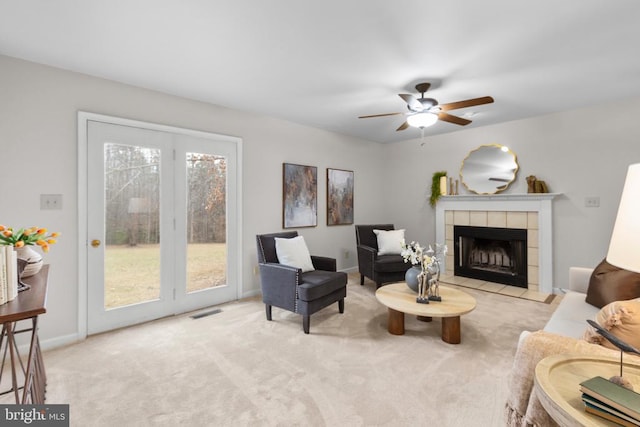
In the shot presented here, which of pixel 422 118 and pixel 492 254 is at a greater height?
pixel 422 118

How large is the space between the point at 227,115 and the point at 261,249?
68.6 inches

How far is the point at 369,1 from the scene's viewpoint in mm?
1809

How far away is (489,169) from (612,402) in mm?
4372

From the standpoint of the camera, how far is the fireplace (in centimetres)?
442

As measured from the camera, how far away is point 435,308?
101 inches

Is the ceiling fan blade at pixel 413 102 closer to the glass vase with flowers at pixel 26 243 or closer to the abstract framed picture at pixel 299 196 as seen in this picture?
the abstract framed picture at pixel 299 196

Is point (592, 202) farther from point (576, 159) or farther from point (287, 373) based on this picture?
point (287, 373)

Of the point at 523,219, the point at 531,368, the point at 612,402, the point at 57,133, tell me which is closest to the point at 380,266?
the point at 523,219

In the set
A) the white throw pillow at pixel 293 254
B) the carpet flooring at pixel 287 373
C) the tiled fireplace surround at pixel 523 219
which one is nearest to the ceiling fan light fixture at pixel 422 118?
the white throw pillow at pixel 293 254

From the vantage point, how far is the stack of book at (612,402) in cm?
81

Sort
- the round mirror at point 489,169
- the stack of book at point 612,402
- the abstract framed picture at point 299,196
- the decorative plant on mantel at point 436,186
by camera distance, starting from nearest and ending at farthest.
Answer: the stack of book at point 612,402 < the abstract framed picture at point 299,196 < the round mirror at point 489,169 < the decorative plant on mantel at point 436,186

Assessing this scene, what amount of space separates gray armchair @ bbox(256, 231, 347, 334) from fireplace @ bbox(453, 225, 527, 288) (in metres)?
2.68

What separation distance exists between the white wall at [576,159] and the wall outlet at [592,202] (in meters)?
0.04

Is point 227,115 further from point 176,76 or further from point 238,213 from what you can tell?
point 238,213
